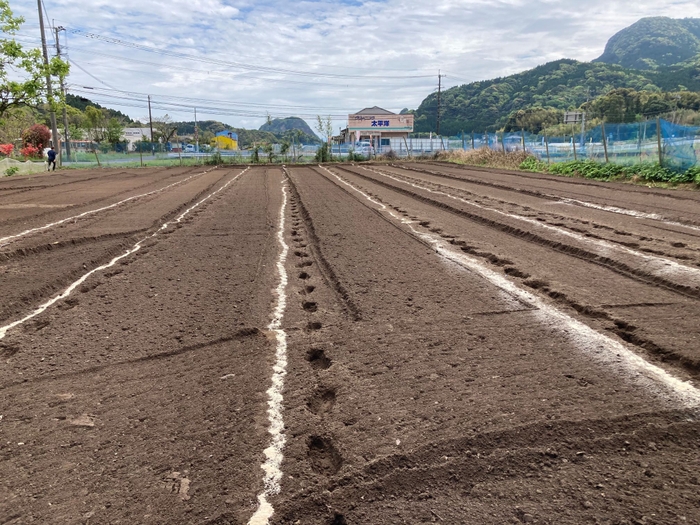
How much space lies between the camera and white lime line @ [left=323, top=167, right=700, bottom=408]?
10.4 ft

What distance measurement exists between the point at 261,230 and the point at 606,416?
7.23 metres

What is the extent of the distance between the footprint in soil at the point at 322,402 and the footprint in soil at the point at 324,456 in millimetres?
295

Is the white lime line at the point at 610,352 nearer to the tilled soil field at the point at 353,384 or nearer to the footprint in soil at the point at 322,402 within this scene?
the tilled soil field at the point at 353,384

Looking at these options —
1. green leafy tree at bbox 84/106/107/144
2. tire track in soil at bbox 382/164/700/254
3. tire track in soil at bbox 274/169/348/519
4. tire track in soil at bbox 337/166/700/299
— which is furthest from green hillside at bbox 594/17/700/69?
tire track in soil at bbox 274/169/348/519

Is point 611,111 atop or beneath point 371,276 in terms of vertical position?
atop

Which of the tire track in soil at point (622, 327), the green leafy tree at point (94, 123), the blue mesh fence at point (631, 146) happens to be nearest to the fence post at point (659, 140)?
the blue mesh fence at point (631, 146)

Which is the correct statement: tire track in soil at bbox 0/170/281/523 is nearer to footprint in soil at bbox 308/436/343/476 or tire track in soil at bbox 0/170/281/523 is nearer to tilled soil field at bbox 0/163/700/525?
tilled soil field at bbox 0/163/700/525

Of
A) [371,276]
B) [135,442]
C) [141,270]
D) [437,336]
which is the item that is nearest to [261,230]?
[141,270]

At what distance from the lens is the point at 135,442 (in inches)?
109

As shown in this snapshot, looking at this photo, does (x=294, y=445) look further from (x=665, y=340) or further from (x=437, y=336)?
(x=665, y=340)

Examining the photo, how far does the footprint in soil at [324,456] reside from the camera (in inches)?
100

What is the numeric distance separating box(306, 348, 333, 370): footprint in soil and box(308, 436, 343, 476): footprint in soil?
35.6 inches

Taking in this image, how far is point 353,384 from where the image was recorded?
11.1 feet

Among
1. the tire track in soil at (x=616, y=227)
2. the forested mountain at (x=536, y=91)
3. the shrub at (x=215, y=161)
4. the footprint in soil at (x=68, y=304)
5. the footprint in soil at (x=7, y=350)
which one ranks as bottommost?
the footprint in soil at (x=7, y=350)
